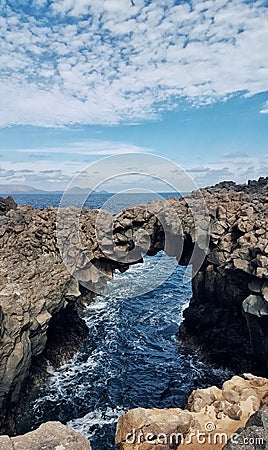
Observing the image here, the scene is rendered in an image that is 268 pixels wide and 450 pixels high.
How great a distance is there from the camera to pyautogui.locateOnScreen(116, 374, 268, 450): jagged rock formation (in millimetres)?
9391

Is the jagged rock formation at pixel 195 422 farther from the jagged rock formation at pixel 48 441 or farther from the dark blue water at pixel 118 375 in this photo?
the dark blue water at pixel 118 375

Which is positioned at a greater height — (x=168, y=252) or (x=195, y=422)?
(x=168, y=252)

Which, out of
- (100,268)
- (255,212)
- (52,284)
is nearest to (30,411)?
(52,284)

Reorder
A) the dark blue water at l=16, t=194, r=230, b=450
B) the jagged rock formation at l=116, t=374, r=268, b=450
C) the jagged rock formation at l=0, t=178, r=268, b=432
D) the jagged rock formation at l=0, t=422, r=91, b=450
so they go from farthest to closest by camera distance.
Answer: the jagged rock formation at l=0, t=178, r=268, b=432 < the dark blue water at l=16, t=194, r=230, b=450 < the jagged rock formation at l=116, t=374, r=268, b=450 < the jagged rock formation at l=0, t=422, r=91, b=450

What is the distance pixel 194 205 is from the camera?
2822cm

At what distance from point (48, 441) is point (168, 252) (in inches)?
948

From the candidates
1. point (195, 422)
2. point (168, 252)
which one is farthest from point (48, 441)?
point (168, 252)

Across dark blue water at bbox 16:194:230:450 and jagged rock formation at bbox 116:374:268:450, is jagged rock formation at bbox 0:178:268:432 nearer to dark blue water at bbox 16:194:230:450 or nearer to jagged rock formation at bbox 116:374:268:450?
dark blue water at bbox 16:194:230:450

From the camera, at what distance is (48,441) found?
24.7ft

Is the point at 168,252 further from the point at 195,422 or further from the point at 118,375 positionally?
the point at 195,422

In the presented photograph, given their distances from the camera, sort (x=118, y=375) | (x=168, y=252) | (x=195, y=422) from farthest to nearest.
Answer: (x=168, y=252)
(x=118, y=375)
(x=195, y=422)

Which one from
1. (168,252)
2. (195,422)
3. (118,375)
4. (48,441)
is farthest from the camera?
(168,252)

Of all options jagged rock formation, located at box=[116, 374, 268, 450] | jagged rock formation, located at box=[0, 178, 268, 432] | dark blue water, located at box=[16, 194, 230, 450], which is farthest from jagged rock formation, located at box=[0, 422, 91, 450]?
dark blue water, located at box=[16, 194, 230, 450]

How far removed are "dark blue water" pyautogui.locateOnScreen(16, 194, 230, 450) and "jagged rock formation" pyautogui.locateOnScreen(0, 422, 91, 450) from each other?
530 inches
